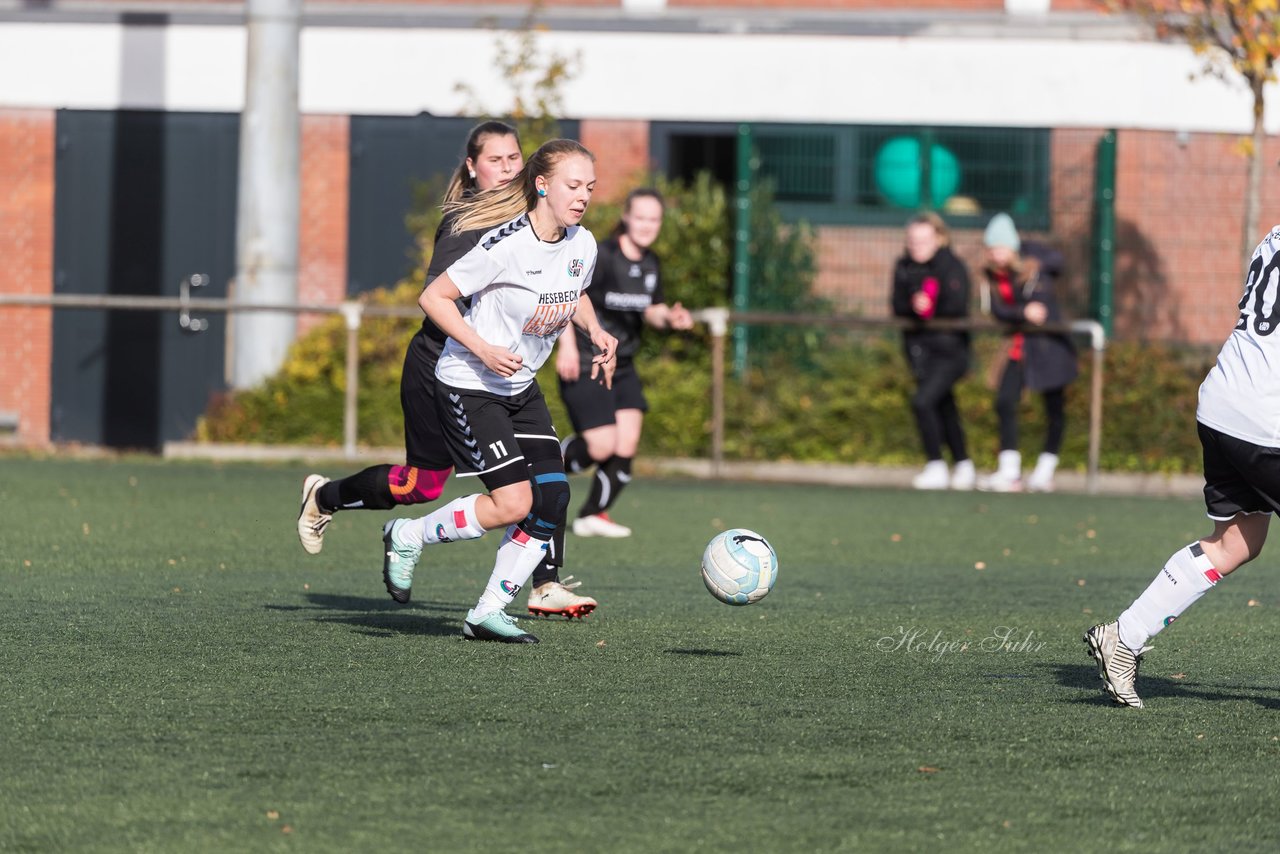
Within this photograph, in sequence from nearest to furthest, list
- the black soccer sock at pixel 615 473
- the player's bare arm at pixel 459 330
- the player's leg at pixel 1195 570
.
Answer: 1. the player's leg at pixel 1195 570
2. the player's bare arm at pixel 459 330
3. the black soccer sock at pixel 615 473

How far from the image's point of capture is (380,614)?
7852mm

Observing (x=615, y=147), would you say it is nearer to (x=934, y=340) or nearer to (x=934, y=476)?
(x=934, y=340)

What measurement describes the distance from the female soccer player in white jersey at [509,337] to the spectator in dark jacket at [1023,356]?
29.9ft

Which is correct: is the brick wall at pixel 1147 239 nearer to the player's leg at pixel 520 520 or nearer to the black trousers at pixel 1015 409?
the black trousers at pixel 1015 409

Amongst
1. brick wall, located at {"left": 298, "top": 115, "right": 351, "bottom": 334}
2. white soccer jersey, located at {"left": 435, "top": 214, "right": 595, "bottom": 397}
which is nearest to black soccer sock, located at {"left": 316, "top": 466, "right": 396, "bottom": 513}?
white soccer jersey, located at {"left": 435, "top": 214, "right": 595, "bottom": 397}

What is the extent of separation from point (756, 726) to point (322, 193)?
15501mm

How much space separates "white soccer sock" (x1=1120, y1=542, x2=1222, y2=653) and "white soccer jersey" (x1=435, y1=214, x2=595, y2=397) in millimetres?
2275

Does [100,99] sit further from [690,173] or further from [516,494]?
[516,494]

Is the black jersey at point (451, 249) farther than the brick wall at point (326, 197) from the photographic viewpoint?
No

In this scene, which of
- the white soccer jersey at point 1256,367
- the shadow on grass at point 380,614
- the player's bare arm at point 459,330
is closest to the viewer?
the white soccer jersey at point 1256,367

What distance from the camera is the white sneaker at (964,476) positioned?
616 inches

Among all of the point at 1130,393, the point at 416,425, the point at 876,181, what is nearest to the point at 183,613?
the point at 416,425

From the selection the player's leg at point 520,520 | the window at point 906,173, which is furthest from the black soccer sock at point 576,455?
the window at point 906,173

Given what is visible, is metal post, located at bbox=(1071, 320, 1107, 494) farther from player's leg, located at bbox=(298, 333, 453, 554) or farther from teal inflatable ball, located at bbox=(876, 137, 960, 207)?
player's leg, located at bbox=(298, 333, 453, 554)
